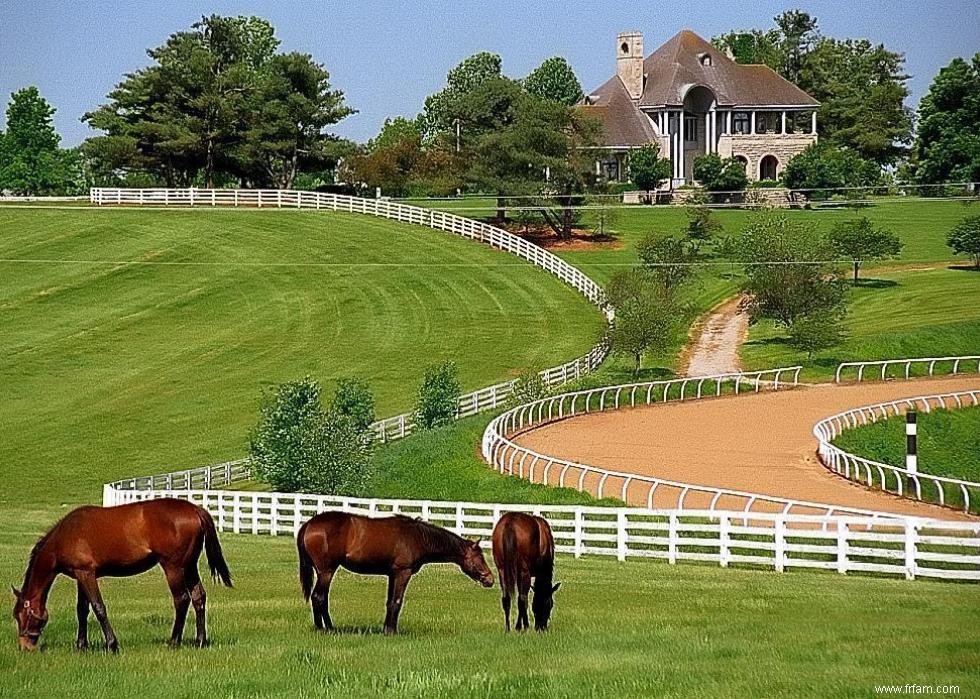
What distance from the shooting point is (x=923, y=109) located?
10975 centimetres

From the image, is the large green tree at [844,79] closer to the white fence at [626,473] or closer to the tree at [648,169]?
the tree at [648,169]

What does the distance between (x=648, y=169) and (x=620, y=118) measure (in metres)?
12.3

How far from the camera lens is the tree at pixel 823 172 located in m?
105

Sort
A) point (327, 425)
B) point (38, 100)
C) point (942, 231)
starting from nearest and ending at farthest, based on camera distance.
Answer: point (327, 425)
point (942, 231)
point (38, 100)

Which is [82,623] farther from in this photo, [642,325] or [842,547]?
[642,325]

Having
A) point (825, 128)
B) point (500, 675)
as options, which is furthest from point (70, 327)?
point (825, 128)

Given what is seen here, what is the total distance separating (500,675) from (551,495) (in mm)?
19943

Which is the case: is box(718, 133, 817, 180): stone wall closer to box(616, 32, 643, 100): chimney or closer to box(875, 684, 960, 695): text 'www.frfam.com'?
box(616, 32, 643, 100): chimney

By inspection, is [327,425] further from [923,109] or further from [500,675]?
[923,109]

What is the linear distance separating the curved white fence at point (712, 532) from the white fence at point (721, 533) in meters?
0.02

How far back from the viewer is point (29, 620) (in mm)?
13773

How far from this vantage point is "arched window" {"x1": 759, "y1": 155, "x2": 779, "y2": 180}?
120 meters

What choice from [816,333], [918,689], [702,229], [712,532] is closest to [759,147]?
[702,229]

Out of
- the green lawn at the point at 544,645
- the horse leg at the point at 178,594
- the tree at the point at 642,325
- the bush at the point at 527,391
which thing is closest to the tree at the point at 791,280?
the tree at the point at 642,325
